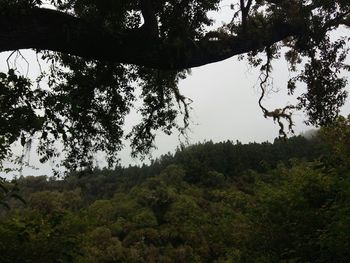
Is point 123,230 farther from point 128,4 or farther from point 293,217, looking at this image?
point 128,4

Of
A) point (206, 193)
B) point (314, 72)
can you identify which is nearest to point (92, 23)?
point (314, 72)

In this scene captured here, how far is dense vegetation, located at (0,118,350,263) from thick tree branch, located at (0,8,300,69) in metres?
2.11

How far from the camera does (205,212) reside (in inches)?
1907

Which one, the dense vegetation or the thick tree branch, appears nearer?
the thick tree branch

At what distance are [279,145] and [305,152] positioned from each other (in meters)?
4.64

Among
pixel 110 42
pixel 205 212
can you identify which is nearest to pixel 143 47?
pixel 110 42

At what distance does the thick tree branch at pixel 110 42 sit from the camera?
5.70m

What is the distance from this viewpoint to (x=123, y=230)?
4738 centimetres

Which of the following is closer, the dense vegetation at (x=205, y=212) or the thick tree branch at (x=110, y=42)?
the thick tree branch at (x=110, y=42)

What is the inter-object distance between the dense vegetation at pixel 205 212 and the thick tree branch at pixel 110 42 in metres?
2.11

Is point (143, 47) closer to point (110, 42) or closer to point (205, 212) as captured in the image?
point (110, 42)

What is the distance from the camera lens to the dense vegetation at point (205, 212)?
24.8 feet

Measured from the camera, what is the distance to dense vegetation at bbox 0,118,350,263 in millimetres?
7566

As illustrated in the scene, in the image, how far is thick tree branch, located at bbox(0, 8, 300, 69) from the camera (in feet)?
18.7
